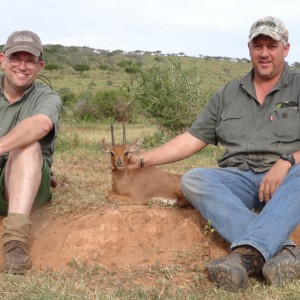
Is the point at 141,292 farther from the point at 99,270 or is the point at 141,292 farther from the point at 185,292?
the point at 99,270

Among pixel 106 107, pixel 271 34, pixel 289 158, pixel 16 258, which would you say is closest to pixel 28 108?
pixel 16 258

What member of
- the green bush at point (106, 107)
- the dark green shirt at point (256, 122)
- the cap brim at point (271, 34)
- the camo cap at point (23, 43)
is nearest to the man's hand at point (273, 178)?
the dark green shirt at point (256, 122)

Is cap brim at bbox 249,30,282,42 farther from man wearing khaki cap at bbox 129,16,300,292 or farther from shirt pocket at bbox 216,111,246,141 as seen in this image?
shirt pocket at bbox 216,111,246,141

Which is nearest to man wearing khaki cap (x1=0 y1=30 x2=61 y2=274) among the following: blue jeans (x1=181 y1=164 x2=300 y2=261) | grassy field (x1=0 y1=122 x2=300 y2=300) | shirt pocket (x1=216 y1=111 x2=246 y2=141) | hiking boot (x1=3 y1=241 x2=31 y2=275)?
hiking boot (x1=3 y1=241 x2=31 y2=275)

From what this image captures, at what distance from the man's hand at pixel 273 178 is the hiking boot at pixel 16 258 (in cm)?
208

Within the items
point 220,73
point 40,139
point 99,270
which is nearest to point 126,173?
point 40,139

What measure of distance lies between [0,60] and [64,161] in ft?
→ 14.6

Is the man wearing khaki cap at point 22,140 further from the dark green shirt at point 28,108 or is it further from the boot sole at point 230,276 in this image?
the boot sole at point 230,276

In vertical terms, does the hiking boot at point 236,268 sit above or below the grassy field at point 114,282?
above

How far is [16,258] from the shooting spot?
4.62 meters

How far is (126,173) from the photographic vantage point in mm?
7336

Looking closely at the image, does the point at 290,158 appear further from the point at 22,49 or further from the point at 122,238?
the point at 22,49

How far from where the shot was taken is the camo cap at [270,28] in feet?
16.4

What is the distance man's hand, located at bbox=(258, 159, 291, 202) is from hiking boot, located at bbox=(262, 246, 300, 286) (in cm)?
72
